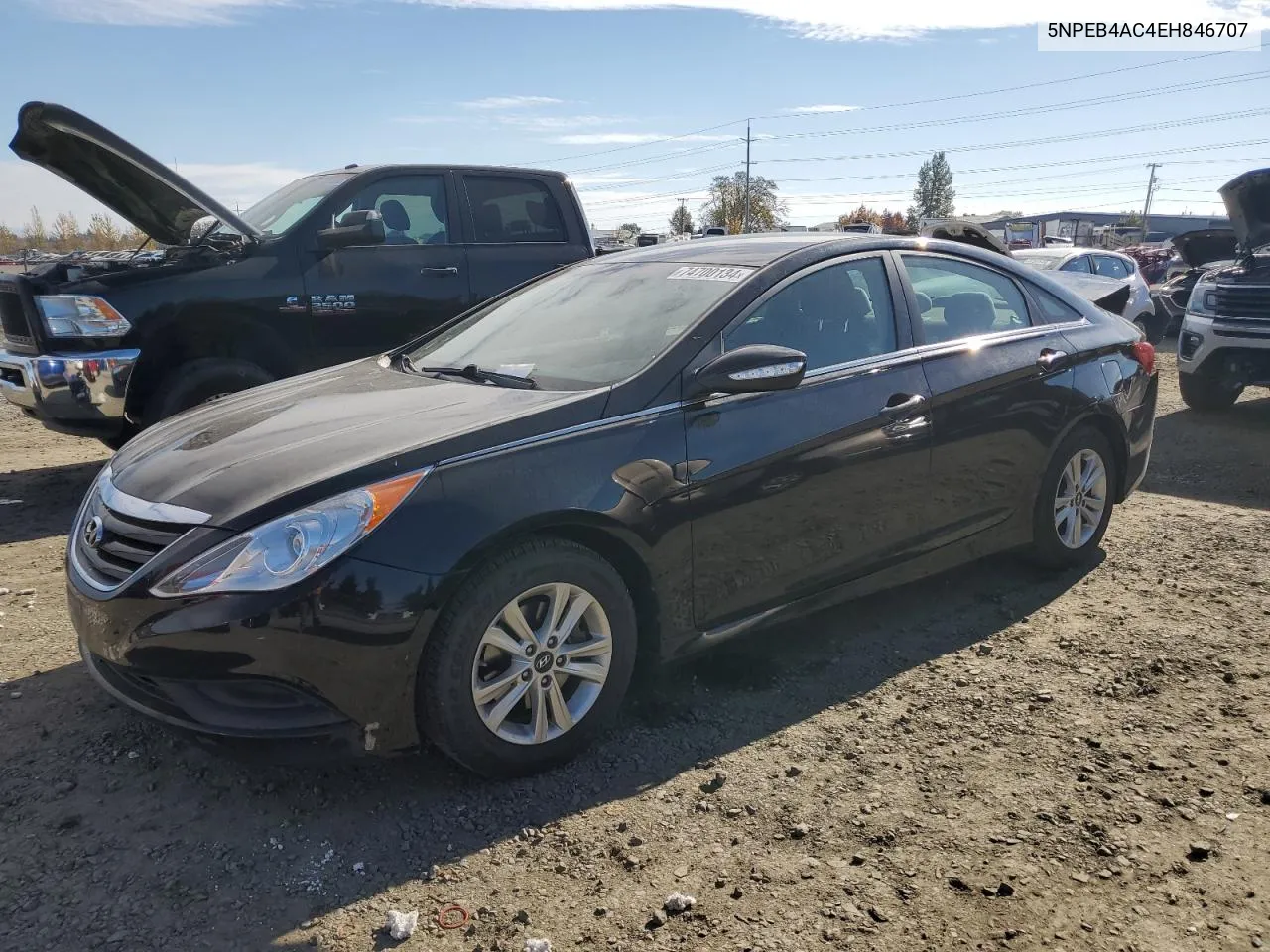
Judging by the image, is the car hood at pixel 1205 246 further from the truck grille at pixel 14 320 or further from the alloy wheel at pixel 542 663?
the truck grille at pixel 14 320

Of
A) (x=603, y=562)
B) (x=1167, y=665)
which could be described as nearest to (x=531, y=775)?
(x=603, y=562)

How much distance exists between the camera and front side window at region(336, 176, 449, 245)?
656 centimetres

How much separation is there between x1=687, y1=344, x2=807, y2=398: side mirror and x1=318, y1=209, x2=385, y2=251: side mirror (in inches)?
139

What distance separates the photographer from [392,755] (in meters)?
2.75

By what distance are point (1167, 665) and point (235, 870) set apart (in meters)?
3.38

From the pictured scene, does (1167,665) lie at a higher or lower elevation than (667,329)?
lower

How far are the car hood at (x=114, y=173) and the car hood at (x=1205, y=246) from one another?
31.2 feet

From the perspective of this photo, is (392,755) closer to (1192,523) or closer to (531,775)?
(531,775)

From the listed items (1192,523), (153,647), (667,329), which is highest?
(667,329)

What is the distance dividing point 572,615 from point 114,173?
4739 mm

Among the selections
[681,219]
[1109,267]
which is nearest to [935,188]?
[681,219]

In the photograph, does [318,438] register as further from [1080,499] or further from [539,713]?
[1080,499]

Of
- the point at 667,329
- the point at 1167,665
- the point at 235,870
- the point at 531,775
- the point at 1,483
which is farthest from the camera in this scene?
the point at 1,483

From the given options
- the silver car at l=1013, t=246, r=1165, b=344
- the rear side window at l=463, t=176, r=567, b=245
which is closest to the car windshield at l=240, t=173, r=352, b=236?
the rear side window at l=463, t=176, r=567, b=245
